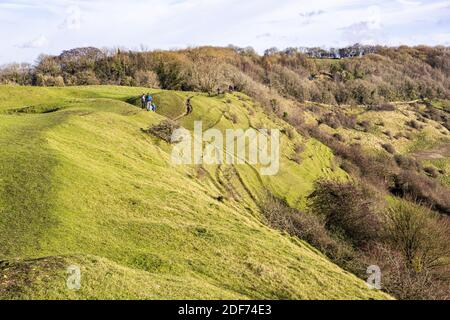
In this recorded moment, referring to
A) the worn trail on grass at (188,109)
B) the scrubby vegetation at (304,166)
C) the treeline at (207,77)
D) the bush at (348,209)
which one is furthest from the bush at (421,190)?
the worn trail on grass at (188,109)

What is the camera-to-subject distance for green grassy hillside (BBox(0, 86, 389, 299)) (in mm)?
16641

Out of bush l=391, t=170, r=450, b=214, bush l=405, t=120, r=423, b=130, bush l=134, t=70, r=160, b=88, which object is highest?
bush l=134, t=70, r=160, b=88

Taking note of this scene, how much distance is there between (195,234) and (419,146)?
124931 mm

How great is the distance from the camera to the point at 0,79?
11400cm

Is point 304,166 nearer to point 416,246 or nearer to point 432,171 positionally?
point 416,246

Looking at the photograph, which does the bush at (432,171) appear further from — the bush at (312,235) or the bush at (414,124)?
the bush at (312,235)

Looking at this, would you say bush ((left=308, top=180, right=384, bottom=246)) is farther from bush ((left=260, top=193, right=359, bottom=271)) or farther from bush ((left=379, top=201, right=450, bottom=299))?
bush ((left=260, top=193, right=359, bottom=271))

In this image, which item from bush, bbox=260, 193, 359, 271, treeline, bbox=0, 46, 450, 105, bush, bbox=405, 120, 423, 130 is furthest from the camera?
bush, bbox=405, 120, 423, 130

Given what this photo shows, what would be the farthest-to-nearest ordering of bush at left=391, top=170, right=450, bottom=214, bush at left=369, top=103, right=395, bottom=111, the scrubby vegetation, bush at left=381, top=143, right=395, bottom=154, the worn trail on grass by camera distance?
bush at left=369, top=103, right=395, bottom=111, bush at left=381, top=143, right=395, bottom=154, bush at left=391, top=170, right=450, bottom=214, the worn trail on grass, the scrubby vegetation

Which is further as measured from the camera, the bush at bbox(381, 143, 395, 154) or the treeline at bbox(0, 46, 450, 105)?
the bush at bbox(381, 143, 395, 154)

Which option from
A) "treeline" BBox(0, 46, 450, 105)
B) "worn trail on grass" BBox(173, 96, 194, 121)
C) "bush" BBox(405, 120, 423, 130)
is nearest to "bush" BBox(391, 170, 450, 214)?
"treeline" BBox(0, 46, 450, 105)

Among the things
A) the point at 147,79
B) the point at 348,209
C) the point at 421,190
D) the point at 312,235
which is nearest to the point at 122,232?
the point at 312,235

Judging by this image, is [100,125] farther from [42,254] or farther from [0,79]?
[0,79]

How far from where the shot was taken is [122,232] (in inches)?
875
